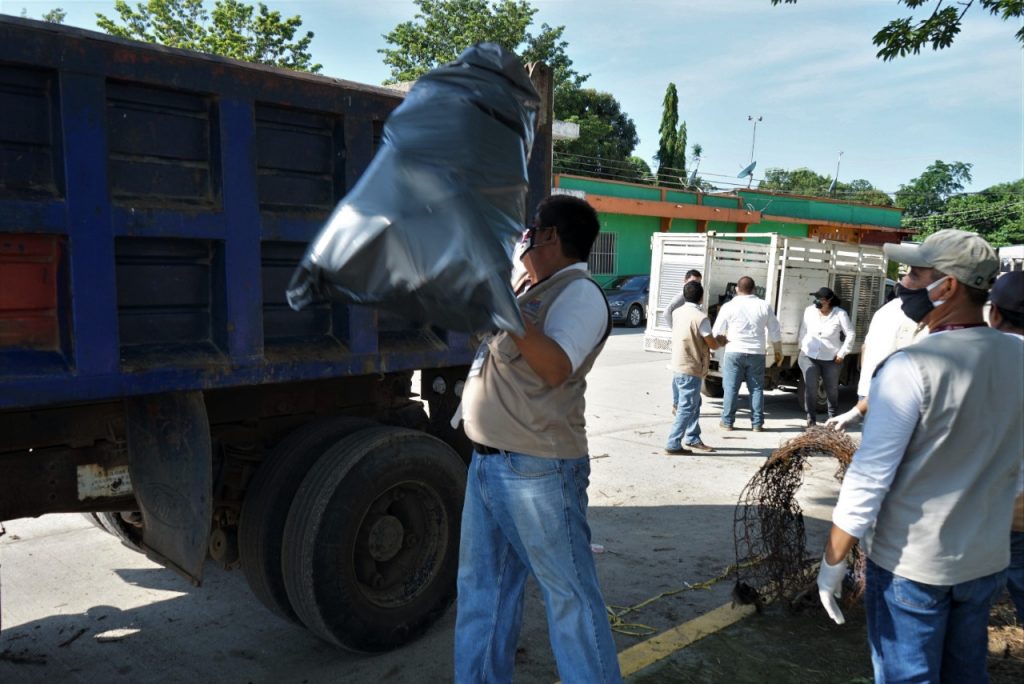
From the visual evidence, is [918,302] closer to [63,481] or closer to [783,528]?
[783,528]

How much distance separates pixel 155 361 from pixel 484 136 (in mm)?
1520

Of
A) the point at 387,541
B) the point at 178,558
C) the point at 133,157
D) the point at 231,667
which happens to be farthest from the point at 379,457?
the point at 133,157

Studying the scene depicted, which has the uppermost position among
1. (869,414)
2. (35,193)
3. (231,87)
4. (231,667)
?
(231,87)

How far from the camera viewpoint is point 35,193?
2654mm

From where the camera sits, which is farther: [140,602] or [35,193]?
[140,602]

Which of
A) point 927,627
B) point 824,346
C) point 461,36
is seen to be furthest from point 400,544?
point 461,36

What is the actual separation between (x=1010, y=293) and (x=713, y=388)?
28.0ft

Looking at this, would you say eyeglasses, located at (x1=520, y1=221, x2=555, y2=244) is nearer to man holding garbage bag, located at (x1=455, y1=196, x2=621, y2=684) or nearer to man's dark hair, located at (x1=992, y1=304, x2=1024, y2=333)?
man holding garbage bag, located at (x1=455, y1=196, x2=621, y2=684)

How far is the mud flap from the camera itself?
3.25 m

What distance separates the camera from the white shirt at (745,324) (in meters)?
8.99

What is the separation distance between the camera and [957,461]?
226 cm

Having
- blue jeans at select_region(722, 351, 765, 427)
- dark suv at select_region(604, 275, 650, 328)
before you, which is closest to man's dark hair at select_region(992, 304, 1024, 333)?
blue jeans at select_region(722, 351, 765, 427)

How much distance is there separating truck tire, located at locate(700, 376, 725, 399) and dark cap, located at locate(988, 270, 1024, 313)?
8.29 m

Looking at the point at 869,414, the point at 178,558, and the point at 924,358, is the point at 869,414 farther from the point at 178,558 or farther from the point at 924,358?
the point at 178,558
